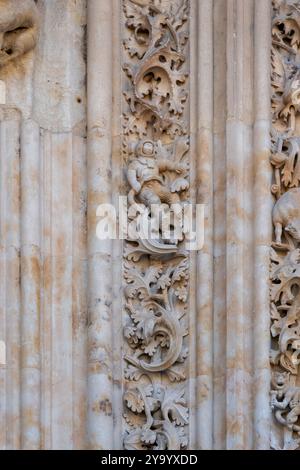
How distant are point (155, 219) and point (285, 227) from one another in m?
0.59

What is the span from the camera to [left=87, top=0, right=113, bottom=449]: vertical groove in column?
1025 cm

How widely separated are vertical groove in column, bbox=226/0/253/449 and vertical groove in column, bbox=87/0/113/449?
0.55 meters

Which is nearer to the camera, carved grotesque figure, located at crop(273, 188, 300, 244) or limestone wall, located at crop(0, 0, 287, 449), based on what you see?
limestone wall, located at crop(0, 0, 287, 449)

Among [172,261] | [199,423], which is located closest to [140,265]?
[172,261]

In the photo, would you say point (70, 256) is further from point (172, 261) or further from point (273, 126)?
point (273, 126)

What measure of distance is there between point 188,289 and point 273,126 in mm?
862

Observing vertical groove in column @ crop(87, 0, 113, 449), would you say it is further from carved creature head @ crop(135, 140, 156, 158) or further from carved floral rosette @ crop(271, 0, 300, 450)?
carved floral rosette @ crop(271, 0, 300, 450)

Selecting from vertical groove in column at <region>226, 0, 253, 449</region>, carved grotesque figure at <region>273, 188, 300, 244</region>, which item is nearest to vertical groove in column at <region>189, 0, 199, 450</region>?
vertical groove in column at <region>226, 0, 253, 449</region>

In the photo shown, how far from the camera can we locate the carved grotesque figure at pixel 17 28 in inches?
412

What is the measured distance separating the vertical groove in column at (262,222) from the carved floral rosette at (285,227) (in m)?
0.05

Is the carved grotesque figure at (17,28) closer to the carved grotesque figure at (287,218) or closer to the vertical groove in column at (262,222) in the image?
the vertical groove in column at (262,222)

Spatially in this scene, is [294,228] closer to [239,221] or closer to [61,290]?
[239,221]

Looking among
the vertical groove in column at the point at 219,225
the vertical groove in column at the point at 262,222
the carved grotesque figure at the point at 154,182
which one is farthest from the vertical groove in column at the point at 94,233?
the vertical groove in column at the point at 262,222

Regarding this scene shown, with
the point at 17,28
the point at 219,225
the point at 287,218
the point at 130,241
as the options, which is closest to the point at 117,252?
the point at 130,241
